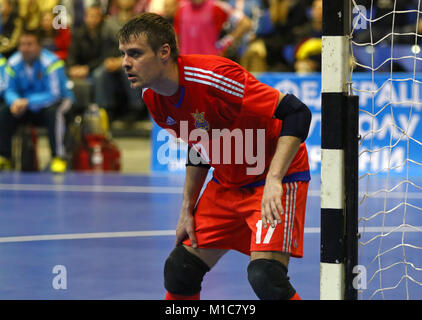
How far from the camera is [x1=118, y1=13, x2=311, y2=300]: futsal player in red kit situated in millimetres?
3852

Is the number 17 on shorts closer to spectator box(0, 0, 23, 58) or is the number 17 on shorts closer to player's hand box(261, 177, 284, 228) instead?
player's hand box(261, 177, 284, 228)

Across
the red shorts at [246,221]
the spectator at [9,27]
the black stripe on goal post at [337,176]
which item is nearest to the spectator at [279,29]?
the spectator at [9,27]

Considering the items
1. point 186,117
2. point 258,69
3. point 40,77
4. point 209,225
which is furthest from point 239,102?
point 258,69

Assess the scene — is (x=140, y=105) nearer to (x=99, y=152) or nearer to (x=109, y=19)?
(x=109, y=19)

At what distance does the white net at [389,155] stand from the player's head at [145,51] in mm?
850

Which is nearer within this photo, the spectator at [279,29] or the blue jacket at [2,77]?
the blue jacket at [2,77]

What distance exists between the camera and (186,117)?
4.00 m

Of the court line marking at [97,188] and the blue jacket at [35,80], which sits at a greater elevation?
the blue jacket at [35,80]

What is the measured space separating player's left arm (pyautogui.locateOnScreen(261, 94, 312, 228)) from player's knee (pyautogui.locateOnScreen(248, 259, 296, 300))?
213 mm

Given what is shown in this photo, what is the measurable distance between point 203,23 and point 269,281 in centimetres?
809

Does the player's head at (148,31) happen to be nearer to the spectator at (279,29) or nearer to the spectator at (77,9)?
the spectator at (279,29)

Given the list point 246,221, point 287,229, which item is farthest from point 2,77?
point 287,229

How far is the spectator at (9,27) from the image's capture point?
12352mm
